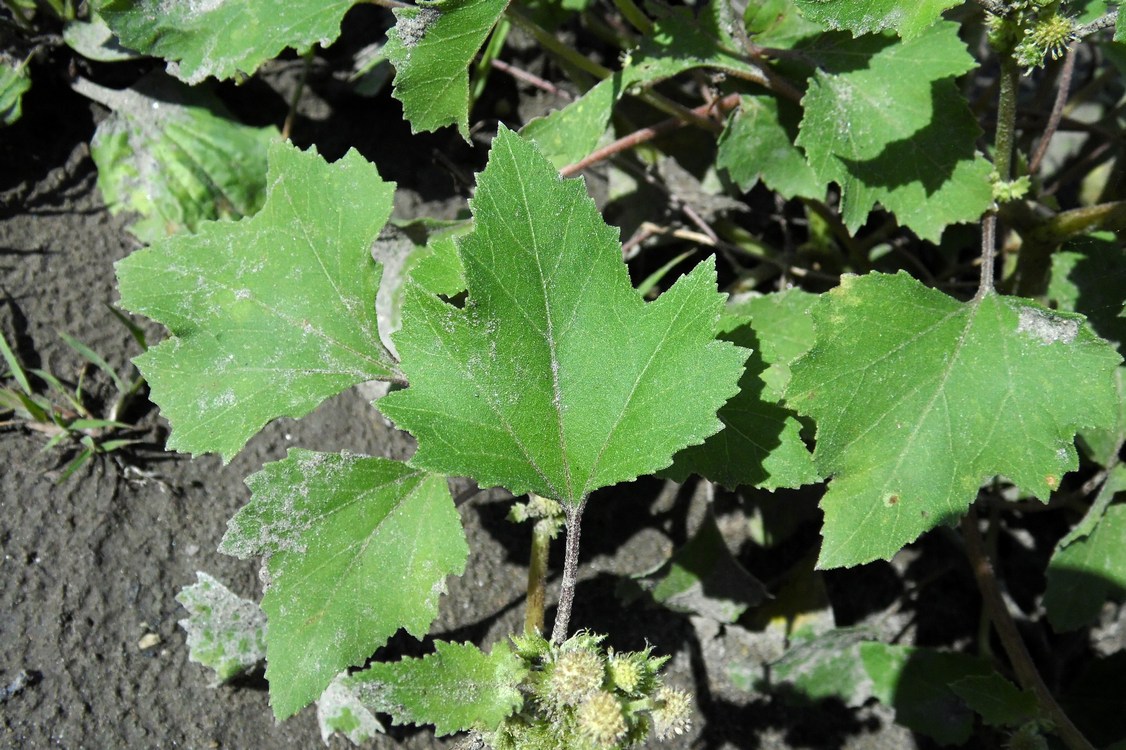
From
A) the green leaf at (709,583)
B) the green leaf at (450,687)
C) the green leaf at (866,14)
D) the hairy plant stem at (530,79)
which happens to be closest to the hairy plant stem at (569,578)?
the green leaf at (450,687)

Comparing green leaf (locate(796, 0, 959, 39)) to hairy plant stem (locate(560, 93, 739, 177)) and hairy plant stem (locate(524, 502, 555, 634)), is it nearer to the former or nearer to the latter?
hairy plant stem (locate(560, 93, 739, 177))

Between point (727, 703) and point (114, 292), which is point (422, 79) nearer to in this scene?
point (114, 292)

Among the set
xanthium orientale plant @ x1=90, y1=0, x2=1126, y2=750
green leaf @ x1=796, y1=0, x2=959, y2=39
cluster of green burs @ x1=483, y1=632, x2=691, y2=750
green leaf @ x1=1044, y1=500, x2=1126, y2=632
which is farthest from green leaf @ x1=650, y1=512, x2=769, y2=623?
green leaf @ x1=796, y1=0, x2=959, y2=39

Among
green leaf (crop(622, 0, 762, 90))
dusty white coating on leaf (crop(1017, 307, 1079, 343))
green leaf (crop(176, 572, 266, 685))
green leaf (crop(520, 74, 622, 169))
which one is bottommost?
green leaf (crop(176, 572, 266, 685))

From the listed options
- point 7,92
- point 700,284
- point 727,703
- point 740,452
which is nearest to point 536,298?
point 700,284

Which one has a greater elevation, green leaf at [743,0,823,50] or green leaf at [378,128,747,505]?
green leaf at [743,0,823,50]

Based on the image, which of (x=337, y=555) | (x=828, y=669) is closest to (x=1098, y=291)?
(x=828, y=669)
